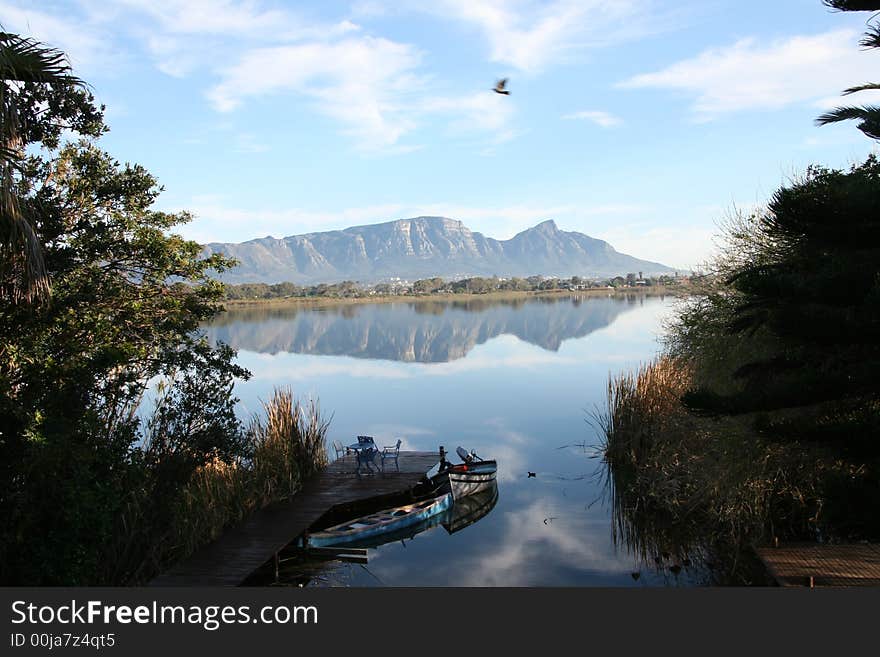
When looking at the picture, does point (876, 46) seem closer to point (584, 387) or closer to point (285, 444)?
point (285, 444)

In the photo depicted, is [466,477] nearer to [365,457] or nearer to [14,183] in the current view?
[365,457]

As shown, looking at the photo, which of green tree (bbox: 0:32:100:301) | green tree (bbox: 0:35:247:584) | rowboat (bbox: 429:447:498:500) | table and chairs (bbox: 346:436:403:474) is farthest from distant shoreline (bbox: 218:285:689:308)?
green tree (bbox: 0:32:100:301)

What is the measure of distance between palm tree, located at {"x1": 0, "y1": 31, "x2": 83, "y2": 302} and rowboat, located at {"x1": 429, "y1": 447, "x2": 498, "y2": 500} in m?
9.22

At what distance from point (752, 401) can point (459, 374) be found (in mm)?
30029

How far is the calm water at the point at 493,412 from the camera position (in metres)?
11.9

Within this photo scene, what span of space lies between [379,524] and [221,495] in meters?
2.77

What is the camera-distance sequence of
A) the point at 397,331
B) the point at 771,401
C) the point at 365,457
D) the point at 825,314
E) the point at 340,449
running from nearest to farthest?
the point at 825,314 < the point at 771,401 < the point at 365,457 < the point at 340,449 < the point at 397,331

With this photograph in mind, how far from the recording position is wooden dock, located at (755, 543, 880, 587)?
8.70 meters

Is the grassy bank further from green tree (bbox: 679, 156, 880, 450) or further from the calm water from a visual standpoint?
→ the calm water

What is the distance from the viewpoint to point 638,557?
12.0 m

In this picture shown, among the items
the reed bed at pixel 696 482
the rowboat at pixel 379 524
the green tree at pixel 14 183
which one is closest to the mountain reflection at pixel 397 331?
the reed bed at pixel 696 482

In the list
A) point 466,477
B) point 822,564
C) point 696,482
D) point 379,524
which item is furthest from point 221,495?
point 822,564

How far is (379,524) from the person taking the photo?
12.4 metres

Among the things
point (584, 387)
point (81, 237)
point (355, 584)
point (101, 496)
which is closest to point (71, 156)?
point (81, 237)
